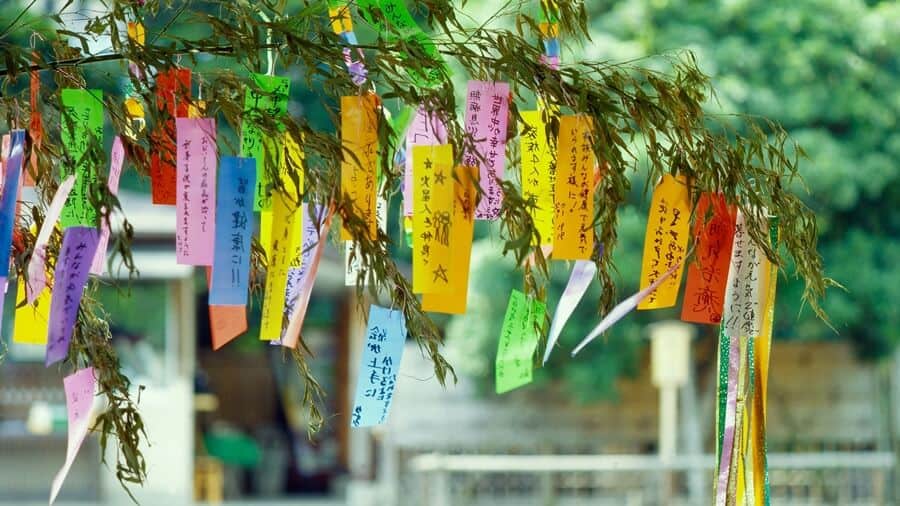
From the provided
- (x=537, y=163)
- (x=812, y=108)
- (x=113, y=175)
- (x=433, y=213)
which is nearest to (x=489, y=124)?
(x=537, y=163)

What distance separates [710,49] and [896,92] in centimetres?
126

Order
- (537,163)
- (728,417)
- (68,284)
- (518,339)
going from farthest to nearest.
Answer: (518,339) < (537,163) < (728,417) < (68,284)

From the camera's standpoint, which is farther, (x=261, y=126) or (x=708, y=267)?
(x=708, y=267)

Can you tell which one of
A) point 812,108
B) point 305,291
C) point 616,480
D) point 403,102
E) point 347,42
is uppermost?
point 812,108

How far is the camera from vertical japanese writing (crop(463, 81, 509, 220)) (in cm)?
272

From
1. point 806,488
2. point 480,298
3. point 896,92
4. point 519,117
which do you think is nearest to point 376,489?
point 480,298

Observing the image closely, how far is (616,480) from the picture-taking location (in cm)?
898

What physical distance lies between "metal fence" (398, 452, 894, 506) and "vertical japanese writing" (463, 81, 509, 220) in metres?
5.14

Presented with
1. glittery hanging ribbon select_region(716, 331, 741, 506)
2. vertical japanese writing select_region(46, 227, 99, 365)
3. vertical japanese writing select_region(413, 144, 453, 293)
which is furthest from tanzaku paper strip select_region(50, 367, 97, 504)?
glittery hanging ribbon select_region(716, 331, 741, 506)

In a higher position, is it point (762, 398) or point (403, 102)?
point (403, 102)

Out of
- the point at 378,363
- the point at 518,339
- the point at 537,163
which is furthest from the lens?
the point at 518,339

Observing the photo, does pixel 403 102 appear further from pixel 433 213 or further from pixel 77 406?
pixel 77 406

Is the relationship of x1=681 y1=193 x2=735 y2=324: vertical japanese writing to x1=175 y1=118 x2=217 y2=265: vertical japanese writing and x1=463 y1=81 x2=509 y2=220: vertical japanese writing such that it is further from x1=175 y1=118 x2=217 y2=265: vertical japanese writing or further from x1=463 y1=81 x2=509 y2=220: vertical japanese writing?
x1=175 y1=118 x2=217 y2=265: vertical japanese writing

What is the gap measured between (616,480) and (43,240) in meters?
6.91
